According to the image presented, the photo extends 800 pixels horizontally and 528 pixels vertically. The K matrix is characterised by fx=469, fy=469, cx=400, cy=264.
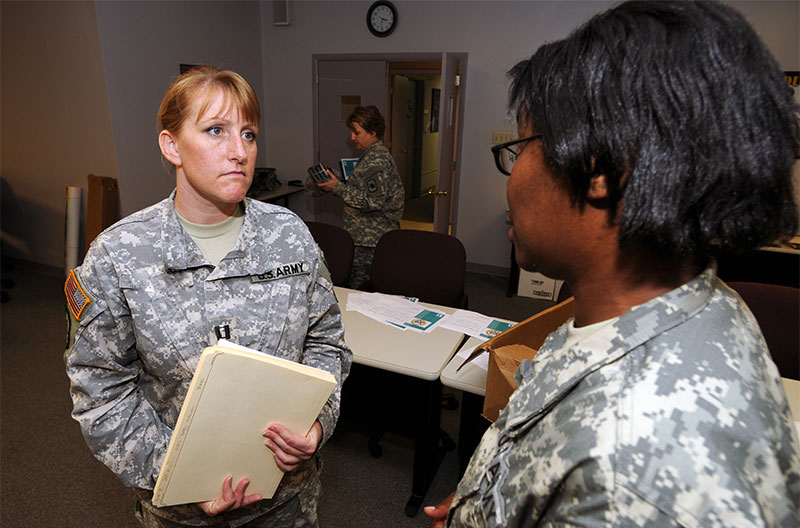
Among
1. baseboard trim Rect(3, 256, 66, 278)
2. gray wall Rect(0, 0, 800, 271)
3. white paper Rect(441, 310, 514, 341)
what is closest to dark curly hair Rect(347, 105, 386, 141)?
white paper Rect(441, 310, 514, 341)

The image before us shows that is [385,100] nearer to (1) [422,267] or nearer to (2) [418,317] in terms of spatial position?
(1) [422,267]

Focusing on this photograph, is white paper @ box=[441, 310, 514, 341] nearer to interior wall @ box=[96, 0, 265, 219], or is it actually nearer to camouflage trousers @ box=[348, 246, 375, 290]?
camouflage trousers @ box=[348, 246, 375, 290]

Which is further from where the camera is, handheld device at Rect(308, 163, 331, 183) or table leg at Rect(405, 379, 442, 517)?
handheld device at Rect(308, 163, 331, 183)

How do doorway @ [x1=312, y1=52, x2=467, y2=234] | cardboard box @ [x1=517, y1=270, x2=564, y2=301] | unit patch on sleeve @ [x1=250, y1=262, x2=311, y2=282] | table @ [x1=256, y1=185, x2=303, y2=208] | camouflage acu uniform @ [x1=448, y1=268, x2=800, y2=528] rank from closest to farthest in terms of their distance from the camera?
camouflage acu uniform @ [x1=448, y1=268, x2=800, y2=528], unit patch on sleeve @ [x1=250, y1=262, x2=311, y2=282], doorway @ [x1=312, y1=52, x2=467, y2=234], cardboard box @ [x1=517, y1=270, x2=564, y2=301], table @ [x1=256, y1=185, x2=303, y2=208]

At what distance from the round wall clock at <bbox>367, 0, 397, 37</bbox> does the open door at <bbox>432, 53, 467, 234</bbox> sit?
806mm

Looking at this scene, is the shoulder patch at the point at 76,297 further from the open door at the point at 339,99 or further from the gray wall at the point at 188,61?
the open door at the point at 339,99

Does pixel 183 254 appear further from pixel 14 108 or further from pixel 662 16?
pixel 14 108

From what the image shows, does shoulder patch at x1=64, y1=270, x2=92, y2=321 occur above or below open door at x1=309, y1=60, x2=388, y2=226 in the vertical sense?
below

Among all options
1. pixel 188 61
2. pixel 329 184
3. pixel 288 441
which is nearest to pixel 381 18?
pixel 188 61

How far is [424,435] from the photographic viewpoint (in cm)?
193

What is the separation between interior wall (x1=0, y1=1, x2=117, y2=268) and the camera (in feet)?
11.9

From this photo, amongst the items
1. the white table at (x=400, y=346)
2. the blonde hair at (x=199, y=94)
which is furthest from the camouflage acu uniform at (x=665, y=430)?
the white table at (x=400, y=346)

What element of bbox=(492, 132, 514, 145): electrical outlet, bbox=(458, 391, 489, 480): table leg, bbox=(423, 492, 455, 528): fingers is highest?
bbox=(492, 132, 514, 145): electrical outlet

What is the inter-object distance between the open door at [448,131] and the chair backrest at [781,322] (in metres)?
2.55
